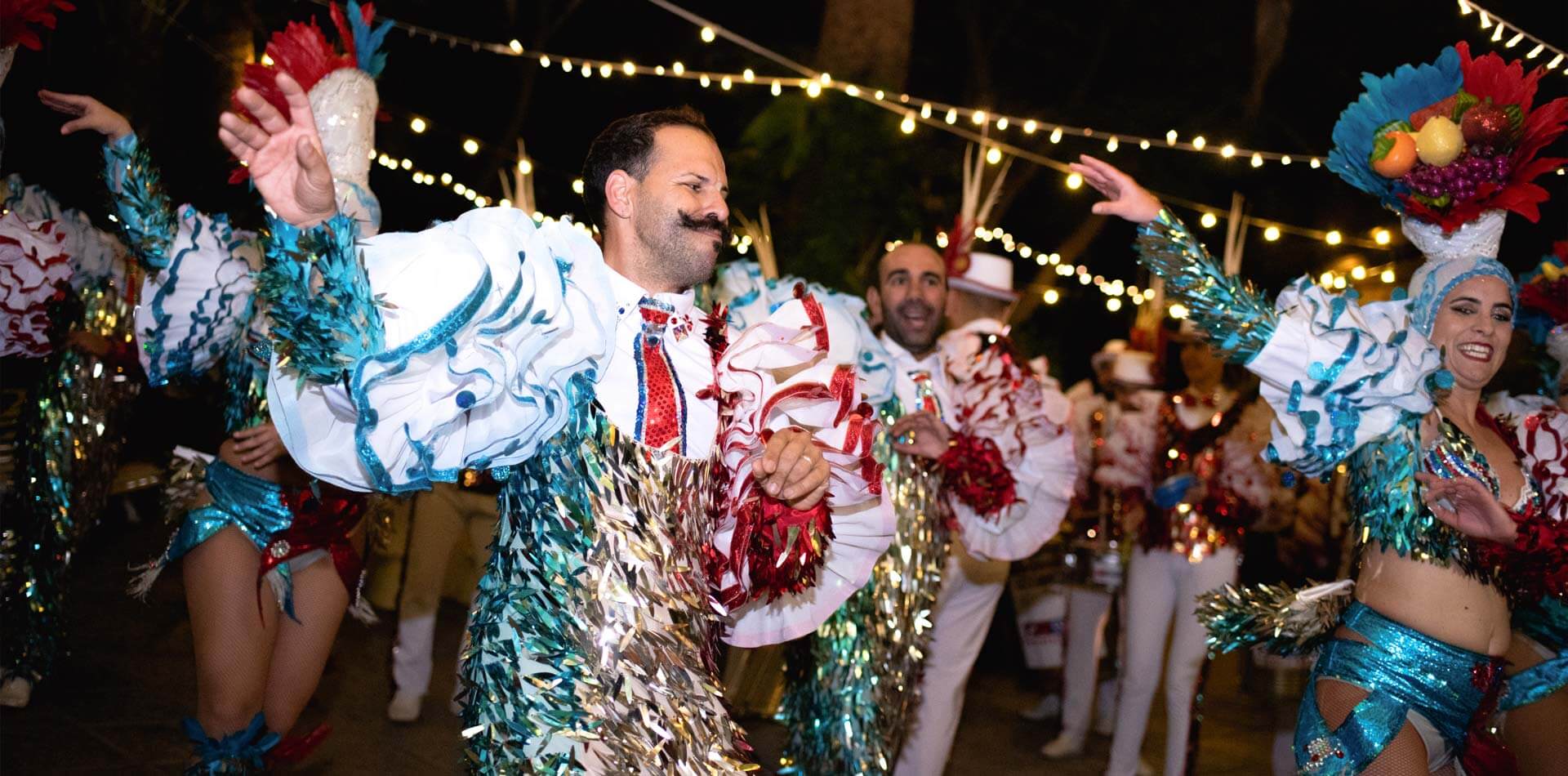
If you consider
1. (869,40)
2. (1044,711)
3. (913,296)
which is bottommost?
(1044,711)

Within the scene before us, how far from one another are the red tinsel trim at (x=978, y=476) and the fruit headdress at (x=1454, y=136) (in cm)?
184

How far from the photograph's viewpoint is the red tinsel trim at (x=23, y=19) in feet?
12.2

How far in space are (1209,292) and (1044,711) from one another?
4.97m

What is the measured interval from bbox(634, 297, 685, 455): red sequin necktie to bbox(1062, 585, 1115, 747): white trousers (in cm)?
480

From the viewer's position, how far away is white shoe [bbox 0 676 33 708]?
5.75 metres

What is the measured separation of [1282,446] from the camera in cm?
373

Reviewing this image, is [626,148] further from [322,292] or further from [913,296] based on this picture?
[913,296]

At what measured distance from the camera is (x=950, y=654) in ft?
19.0

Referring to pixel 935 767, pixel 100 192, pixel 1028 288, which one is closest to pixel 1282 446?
pixel 935 767

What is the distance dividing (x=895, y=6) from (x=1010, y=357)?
4246 mm

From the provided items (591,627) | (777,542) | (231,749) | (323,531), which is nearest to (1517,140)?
(777,542)

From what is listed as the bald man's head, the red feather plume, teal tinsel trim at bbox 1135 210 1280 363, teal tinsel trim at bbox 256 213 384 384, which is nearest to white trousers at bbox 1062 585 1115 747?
the bald man's head

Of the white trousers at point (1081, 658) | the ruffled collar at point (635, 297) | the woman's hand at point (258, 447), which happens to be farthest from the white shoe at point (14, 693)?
the white trousers at point (1081, 658)

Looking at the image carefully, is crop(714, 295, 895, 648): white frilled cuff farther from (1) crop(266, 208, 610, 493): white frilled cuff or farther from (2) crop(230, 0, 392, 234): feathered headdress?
(2) crop(230, 0, 392, 234): feathered headdress
